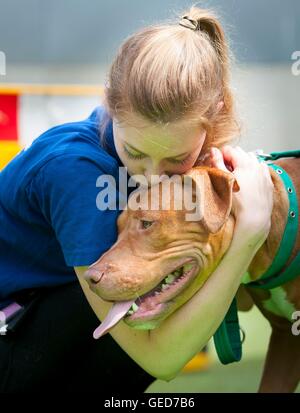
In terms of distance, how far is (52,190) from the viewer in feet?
5.61

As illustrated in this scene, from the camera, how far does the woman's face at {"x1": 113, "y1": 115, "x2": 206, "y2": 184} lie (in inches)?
65.2

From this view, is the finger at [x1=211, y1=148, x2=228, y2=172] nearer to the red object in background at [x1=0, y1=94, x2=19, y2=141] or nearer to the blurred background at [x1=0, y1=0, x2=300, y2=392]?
the red object in background at [x1=0, y1=94, x2=19, y2=141]

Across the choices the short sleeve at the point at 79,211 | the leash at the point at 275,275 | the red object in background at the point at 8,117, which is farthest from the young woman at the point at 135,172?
the red object in background at the point at 8,117

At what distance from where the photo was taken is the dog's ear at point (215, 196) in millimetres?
1636

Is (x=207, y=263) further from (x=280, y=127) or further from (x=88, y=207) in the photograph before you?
(x=280, y=127)

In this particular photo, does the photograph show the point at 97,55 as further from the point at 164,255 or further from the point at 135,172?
the point at 164,255

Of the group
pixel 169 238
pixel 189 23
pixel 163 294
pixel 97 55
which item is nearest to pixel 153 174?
pixel 169 238

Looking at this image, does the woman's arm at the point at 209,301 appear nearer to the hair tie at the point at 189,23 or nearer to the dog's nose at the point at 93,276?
the dog's nose at the point at 93,276

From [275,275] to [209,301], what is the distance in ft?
1.04

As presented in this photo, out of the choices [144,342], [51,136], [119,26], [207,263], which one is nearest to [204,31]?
[51,136]

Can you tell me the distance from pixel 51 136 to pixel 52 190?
0.18 m

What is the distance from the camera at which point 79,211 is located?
1672 millimetres

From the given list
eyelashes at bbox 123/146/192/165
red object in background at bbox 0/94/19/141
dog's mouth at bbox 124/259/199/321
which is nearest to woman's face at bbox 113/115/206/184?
eyelashes at bbox 123/146/192/165

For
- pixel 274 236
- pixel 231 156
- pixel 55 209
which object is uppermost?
pixel 231 156
